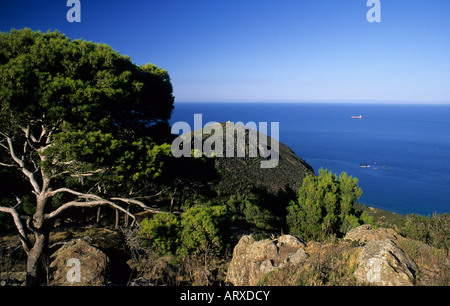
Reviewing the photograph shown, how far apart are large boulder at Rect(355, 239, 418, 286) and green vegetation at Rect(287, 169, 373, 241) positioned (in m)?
9.77

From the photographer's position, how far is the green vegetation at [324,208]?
48.9 feet

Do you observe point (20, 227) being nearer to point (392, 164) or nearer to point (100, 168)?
point (100, 168)

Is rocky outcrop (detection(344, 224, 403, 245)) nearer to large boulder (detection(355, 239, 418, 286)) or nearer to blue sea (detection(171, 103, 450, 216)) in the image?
large boulder (detection(355, 239, 418, 286))

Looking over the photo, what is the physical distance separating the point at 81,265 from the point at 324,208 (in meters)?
14.0

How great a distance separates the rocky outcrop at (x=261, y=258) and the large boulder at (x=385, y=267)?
129cm

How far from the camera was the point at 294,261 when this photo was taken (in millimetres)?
5672

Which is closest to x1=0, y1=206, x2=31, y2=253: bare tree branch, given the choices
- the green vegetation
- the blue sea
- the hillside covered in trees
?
the hillside covered in trees

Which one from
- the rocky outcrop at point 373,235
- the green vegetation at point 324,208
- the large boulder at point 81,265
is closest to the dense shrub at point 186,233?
the large boulder at point 81,265

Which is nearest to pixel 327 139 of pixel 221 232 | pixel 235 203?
pixel 235 203

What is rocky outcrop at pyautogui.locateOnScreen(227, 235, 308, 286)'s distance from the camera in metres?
5.83

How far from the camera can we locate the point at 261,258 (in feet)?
21.1

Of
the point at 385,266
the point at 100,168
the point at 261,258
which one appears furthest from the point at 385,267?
the point at 100,168

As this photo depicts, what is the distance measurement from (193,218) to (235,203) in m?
16.5
